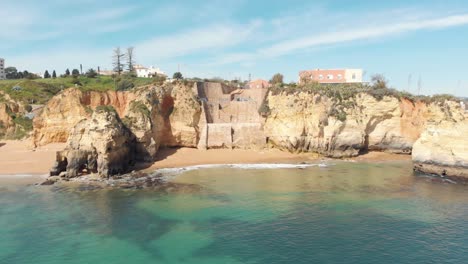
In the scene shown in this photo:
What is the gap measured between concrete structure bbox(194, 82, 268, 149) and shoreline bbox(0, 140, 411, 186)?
1.28m

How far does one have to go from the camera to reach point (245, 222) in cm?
2155

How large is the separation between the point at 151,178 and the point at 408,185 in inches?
822

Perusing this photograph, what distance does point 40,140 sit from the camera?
42219 millimetres

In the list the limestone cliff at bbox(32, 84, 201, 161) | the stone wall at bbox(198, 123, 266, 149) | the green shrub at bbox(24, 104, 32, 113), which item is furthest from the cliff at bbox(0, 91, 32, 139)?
the stone wall at bbox(198, 123, 266, 149)

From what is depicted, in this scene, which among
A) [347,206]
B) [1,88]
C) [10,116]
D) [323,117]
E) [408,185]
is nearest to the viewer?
[347,206]

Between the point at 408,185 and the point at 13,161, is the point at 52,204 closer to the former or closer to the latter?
the point at 13,161

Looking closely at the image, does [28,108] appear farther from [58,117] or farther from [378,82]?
[378,82]

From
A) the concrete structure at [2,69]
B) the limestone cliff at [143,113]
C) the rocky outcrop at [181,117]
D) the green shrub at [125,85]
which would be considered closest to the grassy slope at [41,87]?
the green shrub at [125,85]

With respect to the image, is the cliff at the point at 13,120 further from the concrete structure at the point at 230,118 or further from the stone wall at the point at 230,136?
the stone wall at the point at 230,136

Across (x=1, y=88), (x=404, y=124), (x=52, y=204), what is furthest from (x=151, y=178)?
(x=1, y=88)

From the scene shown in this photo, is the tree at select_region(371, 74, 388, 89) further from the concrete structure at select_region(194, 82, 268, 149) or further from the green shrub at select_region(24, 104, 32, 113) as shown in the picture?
the green shrub at select_region(24, 104, 32, 113)

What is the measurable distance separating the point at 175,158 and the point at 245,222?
66.9ft

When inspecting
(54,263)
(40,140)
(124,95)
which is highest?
(124,95)

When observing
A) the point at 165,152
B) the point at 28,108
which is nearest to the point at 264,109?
the point at 165,152
